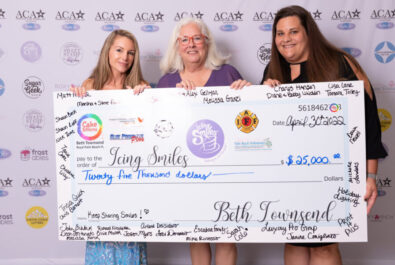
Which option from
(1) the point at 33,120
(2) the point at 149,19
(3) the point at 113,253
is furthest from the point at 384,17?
(1) the point at 33,120

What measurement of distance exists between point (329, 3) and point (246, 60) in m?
0.75

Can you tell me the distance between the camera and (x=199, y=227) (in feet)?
5.82

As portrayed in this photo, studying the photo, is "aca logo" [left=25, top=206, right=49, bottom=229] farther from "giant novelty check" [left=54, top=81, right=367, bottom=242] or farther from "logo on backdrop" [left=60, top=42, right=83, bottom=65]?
"logo on backdrop" [left=60, top=42, right=83, bottom=65]

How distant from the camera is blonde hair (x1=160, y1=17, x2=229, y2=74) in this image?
2078 mm

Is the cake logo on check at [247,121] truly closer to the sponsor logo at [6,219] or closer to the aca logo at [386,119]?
the aca logo at [386,119]

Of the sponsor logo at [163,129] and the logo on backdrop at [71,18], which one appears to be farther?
the logo on backdrop at [71,18]

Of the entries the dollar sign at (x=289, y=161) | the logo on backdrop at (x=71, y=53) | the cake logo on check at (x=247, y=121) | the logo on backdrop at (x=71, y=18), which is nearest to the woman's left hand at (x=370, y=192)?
the dollar sign at (x=289, y=161)

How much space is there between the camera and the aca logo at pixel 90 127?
5.95ft

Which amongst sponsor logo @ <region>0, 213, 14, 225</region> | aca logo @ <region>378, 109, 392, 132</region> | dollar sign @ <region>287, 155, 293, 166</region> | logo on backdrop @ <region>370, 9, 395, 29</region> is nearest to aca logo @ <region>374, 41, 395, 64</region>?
logo on backdrop @ <region>370, 9, 395, 29</region>

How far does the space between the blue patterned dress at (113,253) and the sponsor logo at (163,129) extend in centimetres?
65

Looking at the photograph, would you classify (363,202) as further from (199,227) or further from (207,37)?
(207,37)

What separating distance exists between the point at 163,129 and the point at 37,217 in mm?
1647

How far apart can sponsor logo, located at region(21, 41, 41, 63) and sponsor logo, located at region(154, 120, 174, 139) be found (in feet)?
4.95

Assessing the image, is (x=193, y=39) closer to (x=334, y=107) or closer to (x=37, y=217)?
(x=334, y=107)
